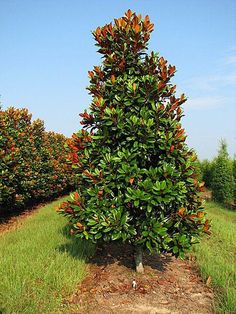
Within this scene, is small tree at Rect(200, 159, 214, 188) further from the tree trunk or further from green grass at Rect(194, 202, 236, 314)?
the tree trunk

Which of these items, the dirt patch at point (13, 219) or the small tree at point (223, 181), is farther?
the small tree at point (223, 181)

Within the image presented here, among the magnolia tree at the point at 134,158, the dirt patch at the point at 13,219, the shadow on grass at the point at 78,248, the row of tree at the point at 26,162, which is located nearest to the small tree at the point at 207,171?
the row of tree at the point at 26,162

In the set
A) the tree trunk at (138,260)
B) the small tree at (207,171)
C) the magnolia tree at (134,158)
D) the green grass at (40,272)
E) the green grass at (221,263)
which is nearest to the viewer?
the green grass at (40,272)

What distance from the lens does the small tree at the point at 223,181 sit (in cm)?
1902

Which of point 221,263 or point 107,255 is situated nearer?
point 221,263

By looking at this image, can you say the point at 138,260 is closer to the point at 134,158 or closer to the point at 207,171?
the point at 134,158

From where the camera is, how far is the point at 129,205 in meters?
5.09

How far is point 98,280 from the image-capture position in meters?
5.31

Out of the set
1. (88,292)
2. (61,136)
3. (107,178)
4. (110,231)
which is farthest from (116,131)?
(61,136)

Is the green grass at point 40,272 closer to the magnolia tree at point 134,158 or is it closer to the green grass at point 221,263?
the magnolia tree at point 134,158

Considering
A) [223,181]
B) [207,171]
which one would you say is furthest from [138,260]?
[207,171]

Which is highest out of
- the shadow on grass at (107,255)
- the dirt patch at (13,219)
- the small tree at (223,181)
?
the small tree at (223,181)

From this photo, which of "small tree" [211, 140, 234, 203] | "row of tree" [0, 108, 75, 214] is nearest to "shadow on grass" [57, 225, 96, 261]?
"row of tree" [0, 108, 75, 214]

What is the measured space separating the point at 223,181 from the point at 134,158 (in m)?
A: 15.5
